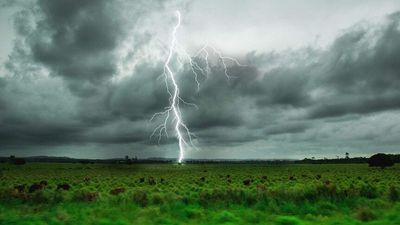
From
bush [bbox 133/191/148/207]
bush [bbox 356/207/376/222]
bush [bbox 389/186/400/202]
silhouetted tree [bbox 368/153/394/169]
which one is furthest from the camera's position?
silhouetted tree [bbox 368/153/394/169]

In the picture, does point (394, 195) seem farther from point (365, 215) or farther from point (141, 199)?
point (141, 199)

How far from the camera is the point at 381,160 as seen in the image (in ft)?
361

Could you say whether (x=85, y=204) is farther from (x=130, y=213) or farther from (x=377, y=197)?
(x=377, y=197)

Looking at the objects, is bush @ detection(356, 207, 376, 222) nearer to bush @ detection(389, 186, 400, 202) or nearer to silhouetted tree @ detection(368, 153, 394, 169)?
bush @ detection(389, 186, 400, 202)

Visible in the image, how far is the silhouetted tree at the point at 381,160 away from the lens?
108812 millimetres

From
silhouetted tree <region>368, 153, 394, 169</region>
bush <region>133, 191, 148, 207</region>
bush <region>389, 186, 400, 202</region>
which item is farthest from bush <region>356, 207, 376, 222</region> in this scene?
silhouetted tree <region>368, 153, 394, 169</region>

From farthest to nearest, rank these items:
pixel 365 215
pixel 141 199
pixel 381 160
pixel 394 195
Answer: pixel 381 160, pixel 141 199, pixel 394 195, pixel 365 215

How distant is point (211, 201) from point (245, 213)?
4209mm

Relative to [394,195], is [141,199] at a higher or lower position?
lower

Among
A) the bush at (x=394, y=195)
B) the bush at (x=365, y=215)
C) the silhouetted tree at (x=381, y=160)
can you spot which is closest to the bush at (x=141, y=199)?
the bush at (x=365, y=215)

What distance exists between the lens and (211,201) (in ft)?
65.3

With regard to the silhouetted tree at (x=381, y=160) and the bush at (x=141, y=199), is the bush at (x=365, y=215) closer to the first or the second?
the bush at (x=141, y=199)

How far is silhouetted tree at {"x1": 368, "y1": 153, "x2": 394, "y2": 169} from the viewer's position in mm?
108812

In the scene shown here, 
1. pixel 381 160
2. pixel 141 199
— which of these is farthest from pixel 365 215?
pixel 381 160
